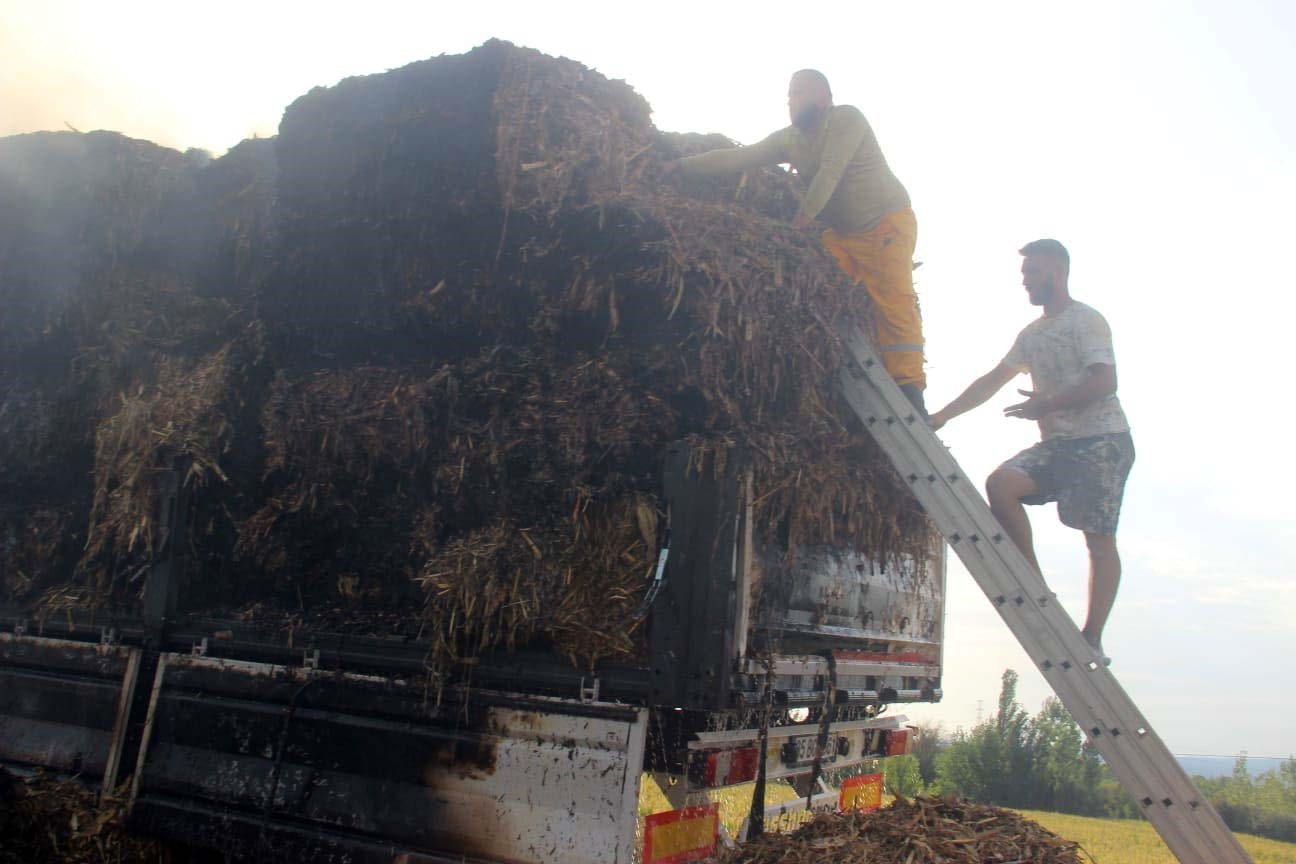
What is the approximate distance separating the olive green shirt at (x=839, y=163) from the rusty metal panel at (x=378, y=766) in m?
2.56

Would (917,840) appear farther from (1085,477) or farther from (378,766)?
(378,766)

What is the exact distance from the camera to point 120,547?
167 inches

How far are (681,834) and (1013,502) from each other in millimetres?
1935

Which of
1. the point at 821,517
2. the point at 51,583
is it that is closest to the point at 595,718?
the point at 821,517

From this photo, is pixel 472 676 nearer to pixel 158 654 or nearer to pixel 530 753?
pixel 530 753

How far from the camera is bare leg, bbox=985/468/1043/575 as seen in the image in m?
4.04

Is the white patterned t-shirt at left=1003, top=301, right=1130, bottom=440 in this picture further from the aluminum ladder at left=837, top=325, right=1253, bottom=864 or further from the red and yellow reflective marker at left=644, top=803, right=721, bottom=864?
the red and yellow reflective marker at left=644, top=803, right=721, bottom=864

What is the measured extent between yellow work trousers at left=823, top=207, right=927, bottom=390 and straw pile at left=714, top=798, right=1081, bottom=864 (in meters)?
1.78

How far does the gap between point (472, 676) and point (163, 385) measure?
7.20ft

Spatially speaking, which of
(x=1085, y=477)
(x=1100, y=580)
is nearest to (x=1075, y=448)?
(x=1085, y=477)

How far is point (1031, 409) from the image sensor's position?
4.23 m

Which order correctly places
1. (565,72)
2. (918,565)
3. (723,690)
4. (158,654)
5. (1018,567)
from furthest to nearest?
1. (918,565)
2. (565,72)
3. (158,654)
4. (1018,567)
5. (723,690)

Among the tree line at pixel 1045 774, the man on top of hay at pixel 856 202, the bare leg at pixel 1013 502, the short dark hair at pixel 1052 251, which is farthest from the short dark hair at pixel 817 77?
the tree line at pixel 1045 774

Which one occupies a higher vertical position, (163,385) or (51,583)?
(163,385)
